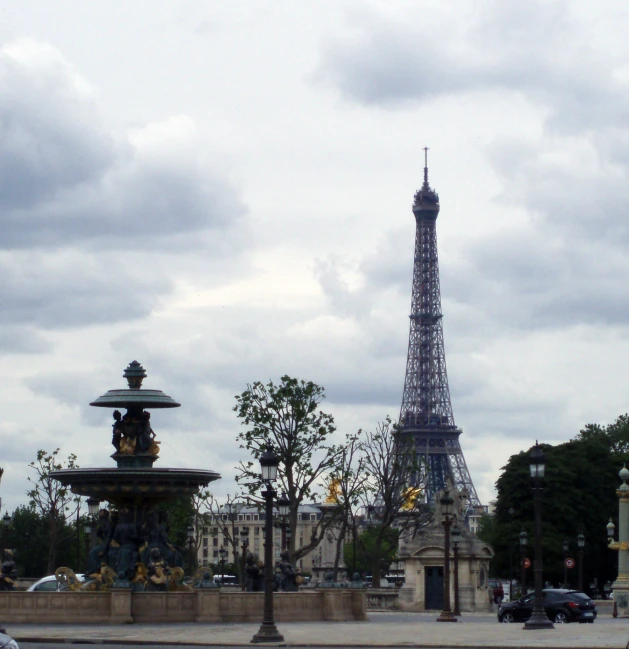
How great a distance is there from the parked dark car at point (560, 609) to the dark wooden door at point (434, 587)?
841 inches

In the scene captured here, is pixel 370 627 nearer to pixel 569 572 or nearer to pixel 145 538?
pixel 145 538

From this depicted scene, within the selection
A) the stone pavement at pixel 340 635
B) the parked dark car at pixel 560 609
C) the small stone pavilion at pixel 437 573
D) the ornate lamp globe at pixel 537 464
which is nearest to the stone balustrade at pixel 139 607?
the stone pavement at pixel 340 635

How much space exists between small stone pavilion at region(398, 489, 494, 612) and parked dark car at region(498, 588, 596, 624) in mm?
20740

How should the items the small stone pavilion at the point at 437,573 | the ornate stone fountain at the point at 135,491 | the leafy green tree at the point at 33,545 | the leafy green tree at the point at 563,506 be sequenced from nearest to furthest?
the ornate stone fountain at the point at 135,491 → the small stone pavilion at the point at 437,573 → the leafy green tree at the point at 563,506 → the leafy green tree at the point at 33,545

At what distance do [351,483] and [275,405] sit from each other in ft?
27.6

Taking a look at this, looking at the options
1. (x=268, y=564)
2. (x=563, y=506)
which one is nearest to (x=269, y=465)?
(x=268, y=564)

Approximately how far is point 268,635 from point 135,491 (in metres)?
11.9

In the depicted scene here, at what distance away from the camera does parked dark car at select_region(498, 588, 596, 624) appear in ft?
169

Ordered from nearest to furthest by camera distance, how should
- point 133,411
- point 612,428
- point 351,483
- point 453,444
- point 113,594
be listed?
point 113,594 < point 133,411 < point 351,483 < point 612,428 < point 453,444

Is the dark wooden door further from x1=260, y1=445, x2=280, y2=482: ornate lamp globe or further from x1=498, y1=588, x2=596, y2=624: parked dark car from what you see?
x1=260, y1=445, x2=280, y2=482: ornate lamp globe

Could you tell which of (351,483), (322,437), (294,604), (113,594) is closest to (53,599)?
(113,594)

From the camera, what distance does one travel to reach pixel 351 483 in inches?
3184

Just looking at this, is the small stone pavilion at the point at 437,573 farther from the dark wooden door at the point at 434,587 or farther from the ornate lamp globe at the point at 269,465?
the ornate lamp globe at the point at 269,465

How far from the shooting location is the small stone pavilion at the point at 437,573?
74125 mm
